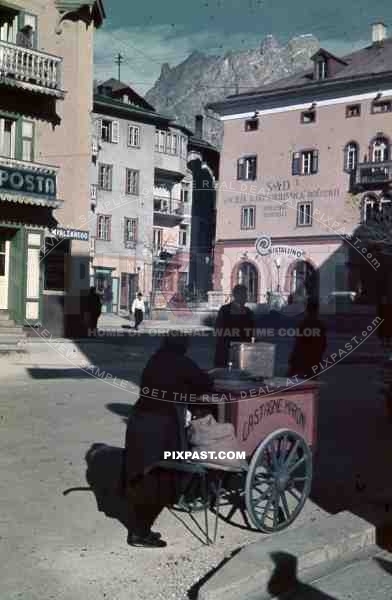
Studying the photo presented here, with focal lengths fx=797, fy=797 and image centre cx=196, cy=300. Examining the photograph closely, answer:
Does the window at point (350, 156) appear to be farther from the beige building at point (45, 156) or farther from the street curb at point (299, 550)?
the street curb at point (299, 550)

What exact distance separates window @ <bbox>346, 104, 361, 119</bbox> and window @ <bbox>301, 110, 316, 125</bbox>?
1846 millimetres

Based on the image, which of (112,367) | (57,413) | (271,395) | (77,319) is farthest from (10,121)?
(271,395)

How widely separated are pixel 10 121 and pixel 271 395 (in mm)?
19377

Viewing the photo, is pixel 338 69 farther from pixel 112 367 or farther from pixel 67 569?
pixel 67 569

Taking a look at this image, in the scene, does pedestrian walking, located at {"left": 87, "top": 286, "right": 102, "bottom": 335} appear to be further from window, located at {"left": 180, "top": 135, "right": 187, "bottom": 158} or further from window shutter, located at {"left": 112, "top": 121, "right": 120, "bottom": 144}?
window, located at {"left": 180, "top": 135, "right": 187, "bottom": 158}

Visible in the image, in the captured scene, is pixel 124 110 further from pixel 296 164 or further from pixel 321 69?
pixel 321 69

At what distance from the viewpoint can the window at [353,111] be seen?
4291 centimetres

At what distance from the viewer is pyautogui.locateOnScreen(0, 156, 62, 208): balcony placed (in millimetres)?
22391

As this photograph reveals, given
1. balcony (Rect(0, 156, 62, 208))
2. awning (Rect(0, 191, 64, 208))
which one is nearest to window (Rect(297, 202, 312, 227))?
awning (Rect(0, 191, 64, 208))

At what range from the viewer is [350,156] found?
43812mm

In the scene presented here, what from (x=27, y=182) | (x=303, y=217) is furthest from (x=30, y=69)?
(x=303, y=217)

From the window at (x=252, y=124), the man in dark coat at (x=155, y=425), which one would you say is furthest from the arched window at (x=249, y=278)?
the window at (x=252, y=124)

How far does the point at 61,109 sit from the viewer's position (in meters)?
24.7

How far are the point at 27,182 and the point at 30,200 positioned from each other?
542mm
